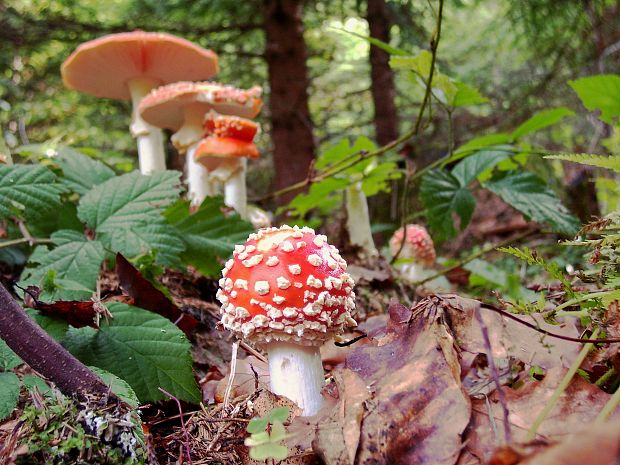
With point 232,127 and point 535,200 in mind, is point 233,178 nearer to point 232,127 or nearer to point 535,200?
point 232,127

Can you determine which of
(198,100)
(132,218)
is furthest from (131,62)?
(132,218)

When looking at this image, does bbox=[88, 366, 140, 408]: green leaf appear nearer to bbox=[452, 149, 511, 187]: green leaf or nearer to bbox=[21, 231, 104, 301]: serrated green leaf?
bbox=[21, 231, 104, 301]: serrated green leaf

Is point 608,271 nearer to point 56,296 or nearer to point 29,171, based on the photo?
point 56,296

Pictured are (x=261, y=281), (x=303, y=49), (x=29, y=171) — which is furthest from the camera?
(x=303, y=49)

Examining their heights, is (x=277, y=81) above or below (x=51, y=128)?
above

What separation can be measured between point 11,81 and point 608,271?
6.23 m

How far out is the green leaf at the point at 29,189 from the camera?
1.67 meters

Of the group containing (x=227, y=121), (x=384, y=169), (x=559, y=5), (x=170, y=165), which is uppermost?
(x=559, y=5)

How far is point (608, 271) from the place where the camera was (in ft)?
4.42

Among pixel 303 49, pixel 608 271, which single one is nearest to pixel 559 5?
pixel 303 49

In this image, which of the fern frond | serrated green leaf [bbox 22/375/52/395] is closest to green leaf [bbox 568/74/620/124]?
the fern frond

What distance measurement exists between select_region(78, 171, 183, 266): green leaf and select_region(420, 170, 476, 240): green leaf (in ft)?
4.35

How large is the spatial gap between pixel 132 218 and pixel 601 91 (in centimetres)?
174

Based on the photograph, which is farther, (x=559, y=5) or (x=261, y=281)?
(x=559, y=5)
